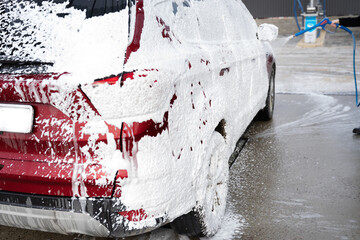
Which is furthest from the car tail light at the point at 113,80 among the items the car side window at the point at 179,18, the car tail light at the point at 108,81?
the car side window at the point at 179,18

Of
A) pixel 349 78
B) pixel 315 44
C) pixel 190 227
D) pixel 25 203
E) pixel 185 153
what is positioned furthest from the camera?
pixel 315 44

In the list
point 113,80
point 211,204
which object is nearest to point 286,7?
point 211,204

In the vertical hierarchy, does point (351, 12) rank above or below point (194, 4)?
below

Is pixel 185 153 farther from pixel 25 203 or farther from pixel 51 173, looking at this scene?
pixel 25 203

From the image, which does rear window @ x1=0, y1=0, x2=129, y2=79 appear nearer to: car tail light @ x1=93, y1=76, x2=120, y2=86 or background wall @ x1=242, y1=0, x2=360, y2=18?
car tail light @ x1=93, y1=76, x2=120, y2=86

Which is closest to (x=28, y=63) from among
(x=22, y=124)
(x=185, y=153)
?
(x=22, y=124)

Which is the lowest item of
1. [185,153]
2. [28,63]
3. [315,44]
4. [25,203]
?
[315,44]

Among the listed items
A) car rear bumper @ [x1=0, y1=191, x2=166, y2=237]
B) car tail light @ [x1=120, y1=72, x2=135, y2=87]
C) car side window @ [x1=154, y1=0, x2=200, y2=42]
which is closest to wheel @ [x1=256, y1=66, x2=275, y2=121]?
car side window @ [x1=154, y1=0, x2=200, y2=42]

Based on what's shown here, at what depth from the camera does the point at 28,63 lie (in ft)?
6.10

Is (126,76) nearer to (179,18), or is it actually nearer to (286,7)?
(179,18)

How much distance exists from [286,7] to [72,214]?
Result: 85.3 feet

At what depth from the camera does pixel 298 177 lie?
3730mm

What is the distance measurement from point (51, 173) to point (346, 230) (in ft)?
6.65

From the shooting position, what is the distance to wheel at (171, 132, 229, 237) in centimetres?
243
